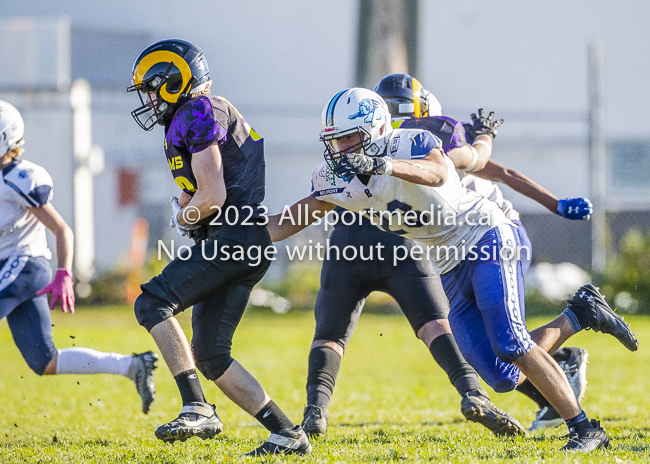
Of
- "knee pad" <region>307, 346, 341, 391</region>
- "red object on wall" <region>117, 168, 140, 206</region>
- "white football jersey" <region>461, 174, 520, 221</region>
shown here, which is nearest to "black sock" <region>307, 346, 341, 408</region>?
"knee pad" <region>307, 346, 341, 391</region>

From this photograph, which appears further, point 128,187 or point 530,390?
point 128,187

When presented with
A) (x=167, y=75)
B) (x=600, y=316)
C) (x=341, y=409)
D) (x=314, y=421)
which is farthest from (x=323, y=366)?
(x=167, y=75)

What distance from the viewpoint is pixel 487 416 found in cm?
394

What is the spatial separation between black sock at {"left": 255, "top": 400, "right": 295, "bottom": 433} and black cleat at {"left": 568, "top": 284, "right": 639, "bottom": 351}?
1.64 metres

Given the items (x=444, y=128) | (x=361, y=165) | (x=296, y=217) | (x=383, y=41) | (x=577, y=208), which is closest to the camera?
(x=361, y=165)

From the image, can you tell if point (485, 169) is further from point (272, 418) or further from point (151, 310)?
point (151, 310)

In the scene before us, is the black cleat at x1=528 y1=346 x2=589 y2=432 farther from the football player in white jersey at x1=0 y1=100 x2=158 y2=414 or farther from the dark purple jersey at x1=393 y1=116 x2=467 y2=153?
the football player in white jersey at x1=0 y1=100 x2=158 y2=414

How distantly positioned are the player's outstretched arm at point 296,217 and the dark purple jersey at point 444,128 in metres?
0.65

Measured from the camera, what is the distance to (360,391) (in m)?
6.60

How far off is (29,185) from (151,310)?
1.54 metres

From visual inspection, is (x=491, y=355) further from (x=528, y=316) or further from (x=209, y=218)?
(x=528, y=316)

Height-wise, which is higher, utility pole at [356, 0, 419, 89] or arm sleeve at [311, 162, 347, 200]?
utility pole at [356, 0, 419, 89]

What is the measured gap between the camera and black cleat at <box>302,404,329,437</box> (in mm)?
4285

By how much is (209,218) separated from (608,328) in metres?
2.12
